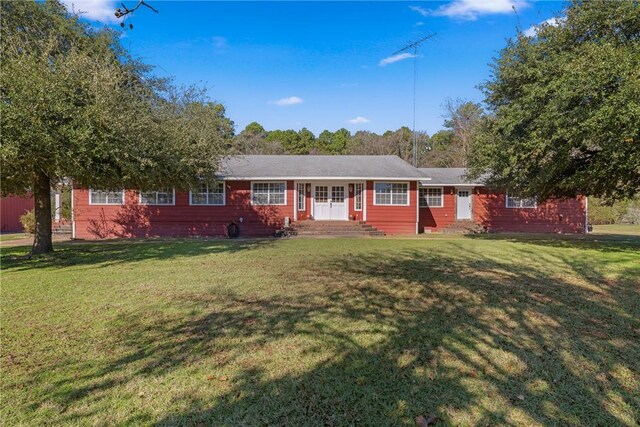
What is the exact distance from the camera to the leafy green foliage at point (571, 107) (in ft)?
31.9

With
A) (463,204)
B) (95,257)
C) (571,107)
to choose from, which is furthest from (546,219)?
(95,257)

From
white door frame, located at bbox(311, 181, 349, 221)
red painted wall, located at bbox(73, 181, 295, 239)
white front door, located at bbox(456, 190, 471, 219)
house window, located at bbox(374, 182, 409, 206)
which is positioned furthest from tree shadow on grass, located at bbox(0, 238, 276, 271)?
white front door, located at bbox(456, 190, 471, 219)

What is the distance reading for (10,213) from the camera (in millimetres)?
23391

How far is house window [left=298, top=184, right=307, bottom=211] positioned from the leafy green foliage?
8.31 metres

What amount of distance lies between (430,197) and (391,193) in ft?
11.1

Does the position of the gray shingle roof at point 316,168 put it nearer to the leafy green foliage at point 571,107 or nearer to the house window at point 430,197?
the house window at point 430,197

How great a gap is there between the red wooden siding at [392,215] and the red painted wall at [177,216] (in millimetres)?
3890

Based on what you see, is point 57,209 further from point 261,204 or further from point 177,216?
point 261,204

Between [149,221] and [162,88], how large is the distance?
653 cm

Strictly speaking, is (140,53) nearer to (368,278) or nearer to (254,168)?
(254,168)

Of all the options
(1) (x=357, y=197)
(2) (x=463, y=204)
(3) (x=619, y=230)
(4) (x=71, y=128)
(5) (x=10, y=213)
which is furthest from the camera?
(5) (x=10, y=213)

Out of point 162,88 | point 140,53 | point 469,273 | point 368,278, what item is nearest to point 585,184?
point 469,273

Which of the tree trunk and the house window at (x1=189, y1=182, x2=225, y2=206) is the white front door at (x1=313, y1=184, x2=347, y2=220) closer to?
the house window at (x1=189, y1=182, x2=225, y2=206)

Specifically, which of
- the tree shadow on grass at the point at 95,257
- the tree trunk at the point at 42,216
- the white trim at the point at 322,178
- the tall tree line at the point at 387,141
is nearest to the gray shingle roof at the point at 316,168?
the white trim at the point at 322,178
